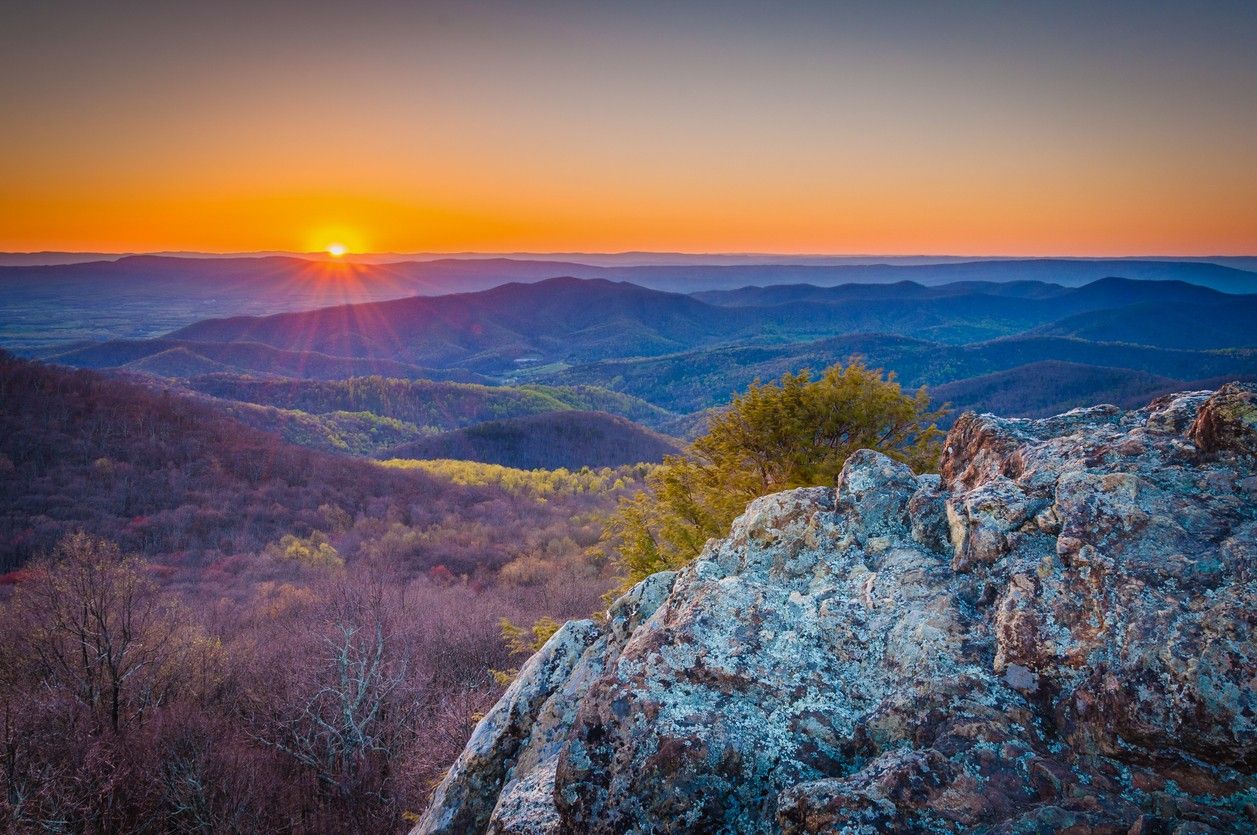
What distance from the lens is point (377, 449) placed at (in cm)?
14300

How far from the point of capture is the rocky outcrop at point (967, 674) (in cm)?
409

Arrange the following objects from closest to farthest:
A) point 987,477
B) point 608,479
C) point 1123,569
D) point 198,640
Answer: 1. point 1123,569
2. point 987,477
3. point 198,640
4. point 608,479

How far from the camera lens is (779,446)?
2144 cm

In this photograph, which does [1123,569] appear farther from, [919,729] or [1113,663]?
[919,729]

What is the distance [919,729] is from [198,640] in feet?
101

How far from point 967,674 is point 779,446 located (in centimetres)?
1648

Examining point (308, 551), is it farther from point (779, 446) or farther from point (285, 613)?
point (779, 446)

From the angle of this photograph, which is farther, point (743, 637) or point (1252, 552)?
point (743, 637)

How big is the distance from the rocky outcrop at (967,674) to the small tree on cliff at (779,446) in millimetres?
12979

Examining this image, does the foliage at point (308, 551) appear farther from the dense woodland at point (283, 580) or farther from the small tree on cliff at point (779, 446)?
the small tree on cliff at point (779, 446)

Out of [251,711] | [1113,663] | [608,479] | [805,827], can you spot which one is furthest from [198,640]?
[608,479]

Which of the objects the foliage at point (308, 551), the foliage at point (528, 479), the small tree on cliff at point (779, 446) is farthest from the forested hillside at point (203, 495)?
the small tree on cliff at point (779, 446)

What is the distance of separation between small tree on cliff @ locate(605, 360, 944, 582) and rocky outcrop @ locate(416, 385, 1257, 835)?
13.0 metres

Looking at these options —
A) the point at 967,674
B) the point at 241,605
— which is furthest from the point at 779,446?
the point at 241,605
